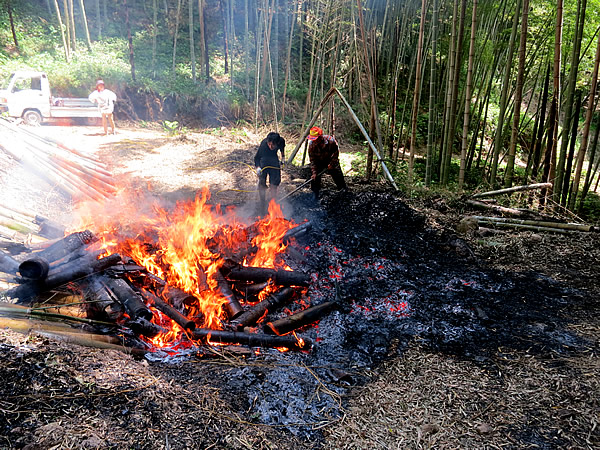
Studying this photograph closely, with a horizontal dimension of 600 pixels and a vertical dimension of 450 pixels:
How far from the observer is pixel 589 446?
91.9 inches

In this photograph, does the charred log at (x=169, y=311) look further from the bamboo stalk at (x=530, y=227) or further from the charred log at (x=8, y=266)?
the bamboo stalk at (x=530, y=227)

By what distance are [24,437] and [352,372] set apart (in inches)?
92.5

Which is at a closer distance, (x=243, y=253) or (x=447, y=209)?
(x=243, y=253)

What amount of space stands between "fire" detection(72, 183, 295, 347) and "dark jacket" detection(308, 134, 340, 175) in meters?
2.06

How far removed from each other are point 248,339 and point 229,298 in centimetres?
71

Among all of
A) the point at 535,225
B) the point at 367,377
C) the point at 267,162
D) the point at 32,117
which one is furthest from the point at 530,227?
the point at 32,117

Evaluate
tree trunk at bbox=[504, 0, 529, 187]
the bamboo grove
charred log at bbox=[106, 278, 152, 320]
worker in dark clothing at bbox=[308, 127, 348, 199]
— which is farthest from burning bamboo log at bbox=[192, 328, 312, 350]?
the bamboo grove

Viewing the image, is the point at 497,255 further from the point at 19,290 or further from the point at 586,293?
the point at 19,290

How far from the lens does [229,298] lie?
431cm

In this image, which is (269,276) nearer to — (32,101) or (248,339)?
(248,339)

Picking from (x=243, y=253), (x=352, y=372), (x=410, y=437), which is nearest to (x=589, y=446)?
(x=410, y=437)

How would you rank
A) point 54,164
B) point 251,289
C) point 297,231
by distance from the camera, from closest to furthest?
point 251,289 → point 297,231 → point 54,164

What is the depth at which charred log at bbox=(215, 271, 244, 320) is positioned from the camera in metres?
4.18

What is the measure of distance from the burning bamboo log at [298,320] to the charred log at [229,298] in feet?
1.45
